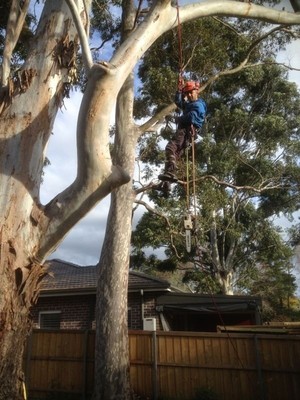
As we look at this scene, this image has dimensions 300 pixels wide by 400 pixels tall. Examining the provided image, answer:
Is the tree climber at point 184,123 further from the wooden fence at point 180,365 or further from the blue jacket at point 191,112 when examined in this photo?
the wooden fence at point 180,365

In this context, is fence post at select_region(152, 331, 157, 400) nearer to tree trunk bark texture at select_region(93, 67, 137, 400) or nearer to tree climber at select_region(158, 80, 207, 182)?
tree trunk bark texture at select_region(93, 67, 137, 400)

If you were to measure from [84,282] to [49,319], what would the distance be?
1.68m

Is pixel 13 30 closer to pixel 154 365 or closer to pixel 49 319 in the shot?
pixel 154 365

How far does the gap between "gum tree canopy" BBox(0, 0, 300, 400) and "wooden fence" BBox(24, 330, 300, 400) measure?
6776 millimetres

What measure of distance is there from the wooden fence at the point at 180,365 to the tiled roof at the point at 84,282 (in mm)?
2079

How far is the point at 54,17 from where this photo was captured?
4.32 meters

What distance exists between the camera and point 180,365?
9.51 metres

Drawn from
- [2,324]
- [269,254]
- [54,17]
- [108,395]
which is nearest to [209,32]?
[54,17]

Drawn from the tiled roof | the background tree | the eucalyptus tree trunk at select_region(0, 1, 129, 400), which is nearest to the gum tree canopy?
the eucalyptus tree trunk at select_region(0, 1, 129, 400)

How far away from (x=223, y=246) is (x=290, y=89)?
7973 millimetres

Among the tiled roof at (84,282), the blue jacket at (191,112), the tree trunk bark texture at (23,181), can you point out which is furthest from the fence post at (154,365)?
the tree trunk bark texture at (23,181)

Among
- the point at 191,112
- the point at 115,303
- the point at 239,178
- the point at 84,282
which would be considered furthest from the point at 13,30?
the point at 239,178

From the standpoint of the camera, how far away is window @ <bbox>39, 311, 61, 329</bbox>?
14.0m

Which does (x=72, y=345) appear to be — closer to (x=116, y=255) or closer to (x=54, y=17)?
(x=116, y=255)
